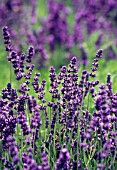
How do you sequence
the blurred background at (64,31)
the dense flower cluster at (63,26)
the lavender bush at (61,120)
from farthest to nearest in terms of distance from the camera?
1. the dense flower cluster at (63,26)
2. the blurred background at (64,31)
3. the lavender bush at (61,120)

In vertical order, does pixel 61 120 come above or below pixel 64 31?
below

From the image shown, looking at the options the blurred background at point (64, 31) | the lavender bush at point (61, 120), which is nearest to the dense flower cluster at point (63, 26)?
the blurred background at point (64, 31)

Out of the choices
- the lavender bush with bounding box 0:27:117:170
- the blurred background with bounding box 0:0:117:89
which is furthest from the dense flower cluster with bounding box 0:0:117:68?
the lavender bush with bounding box 0:27:117:170

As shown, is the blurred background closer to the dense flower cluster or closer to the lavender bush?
the dense flower cluster

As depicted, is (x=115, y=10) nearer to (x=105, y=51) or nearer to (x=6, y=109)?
(x=105, y=51)

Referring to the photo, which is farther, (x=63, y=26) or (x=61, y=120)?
(x=63, y=26)

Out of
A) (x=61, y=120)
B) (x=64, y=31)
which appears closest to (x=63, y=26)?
(x=64, y=31)

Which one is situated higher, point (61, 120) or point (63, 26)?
point (63, 26)

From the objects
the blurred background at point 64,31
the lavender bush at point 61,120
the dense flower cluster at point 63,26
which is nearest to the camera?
the lavender bush at point 61,120

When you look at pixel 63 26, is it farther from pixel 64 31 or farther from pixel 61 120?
pixel 61 120

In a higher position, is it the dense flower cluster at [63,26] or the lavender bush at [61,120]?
the dense flower cluster at [63,26]

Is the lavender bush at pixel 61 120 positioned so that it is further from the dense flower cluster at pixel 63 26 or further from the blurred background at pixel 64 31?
the dense flower cluster at pixel 63 26

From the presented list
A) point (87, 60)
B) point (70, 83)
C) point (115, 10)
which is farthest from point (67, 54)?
point (70, 83)

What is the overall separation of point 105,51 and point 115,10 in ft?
2.49
